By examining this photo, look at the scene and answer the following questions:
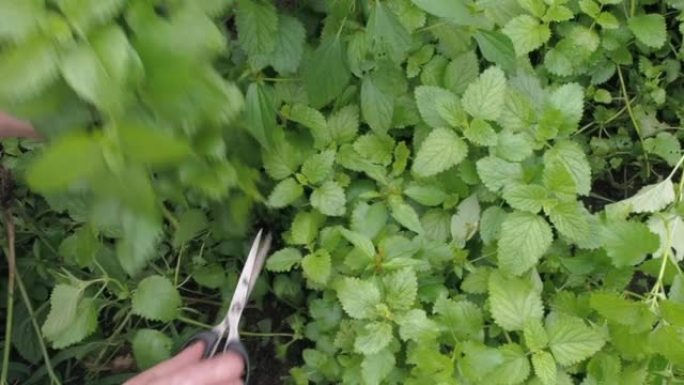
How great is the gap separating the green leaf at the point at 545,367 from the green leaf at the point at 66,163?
2.29 feet

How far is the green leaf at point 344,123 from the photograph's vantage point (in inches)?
A: 45.6

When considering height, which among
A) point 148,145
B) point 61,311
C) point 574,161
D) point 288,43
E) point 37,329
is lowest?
point 37,329

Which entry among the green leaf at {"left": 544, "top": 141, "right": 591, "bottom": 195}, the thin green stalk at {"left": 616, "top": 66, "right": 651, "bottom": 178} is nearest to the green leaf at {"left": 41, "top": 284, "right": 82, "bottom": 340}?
the green leaf at {"left": 544, "top": 141, "right": 591, "bottom": 195}

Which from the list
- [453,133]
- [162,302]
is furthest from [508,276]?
[162,302]

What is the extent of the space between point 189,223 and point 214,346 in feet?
0.64

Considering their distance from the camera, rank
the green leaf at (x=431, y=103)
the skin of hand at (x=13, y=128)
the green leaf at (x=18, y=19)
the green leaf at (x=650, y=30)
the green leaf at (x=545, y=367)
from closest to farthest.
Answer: the green leaf at (x=18, y=19) < the skin of hand at (x=13, y=128) < the green leaf at (x=545, y=367) < the green leaf at (x=431, y=103) < the green leaf at (x=650, y=30)

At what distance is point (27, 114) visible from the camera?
22.3 inches

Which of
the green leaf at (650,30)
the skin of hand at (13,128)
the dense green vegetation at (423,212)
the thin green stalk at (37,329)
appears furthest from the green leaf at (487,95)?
the thin green stalk at (37,329)

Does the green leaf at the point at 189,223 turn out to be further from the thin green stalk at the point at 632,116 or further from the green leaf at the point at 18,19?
the thin green stalk at the point at 632,116

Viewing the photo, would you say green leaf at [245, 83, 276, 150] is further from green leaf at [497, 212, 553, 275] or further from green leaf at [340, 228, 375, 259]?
green leaf at [497, 212, 553, 275]

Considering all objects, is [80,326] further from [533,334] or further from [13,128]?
[533,334]

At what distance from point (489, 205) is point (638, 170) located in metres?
0.47

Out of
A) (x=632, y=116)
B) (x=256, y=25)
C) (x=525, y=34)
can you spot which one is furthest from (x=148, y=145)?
(x=632, y=116)

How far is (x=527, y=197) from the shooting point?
107 centimetres
